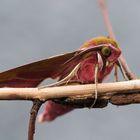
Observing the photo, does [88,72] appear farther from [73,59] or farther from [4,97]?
[4,97]

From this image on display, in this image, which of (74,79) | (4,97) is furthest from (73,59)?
(4,97)

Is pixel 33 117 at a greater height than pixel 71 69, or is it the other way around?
pixel 71 69

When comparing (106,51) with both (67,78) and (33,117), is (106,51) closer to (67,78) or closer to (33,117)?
(67,78)

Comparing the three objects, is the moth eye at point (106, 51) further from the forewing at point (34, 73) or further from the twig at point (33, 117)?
the twig at point (33, 117)

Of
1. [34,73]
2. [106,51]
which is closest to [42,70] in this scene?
[34,73]

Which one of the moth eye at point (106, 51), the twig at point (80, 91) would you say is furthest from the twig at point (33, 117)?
the moth eye at point (106, 51)

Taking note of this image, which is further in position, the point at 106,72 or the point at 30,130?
the point at 106,72

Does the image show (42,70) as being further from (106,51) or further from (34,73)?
(106,51)
